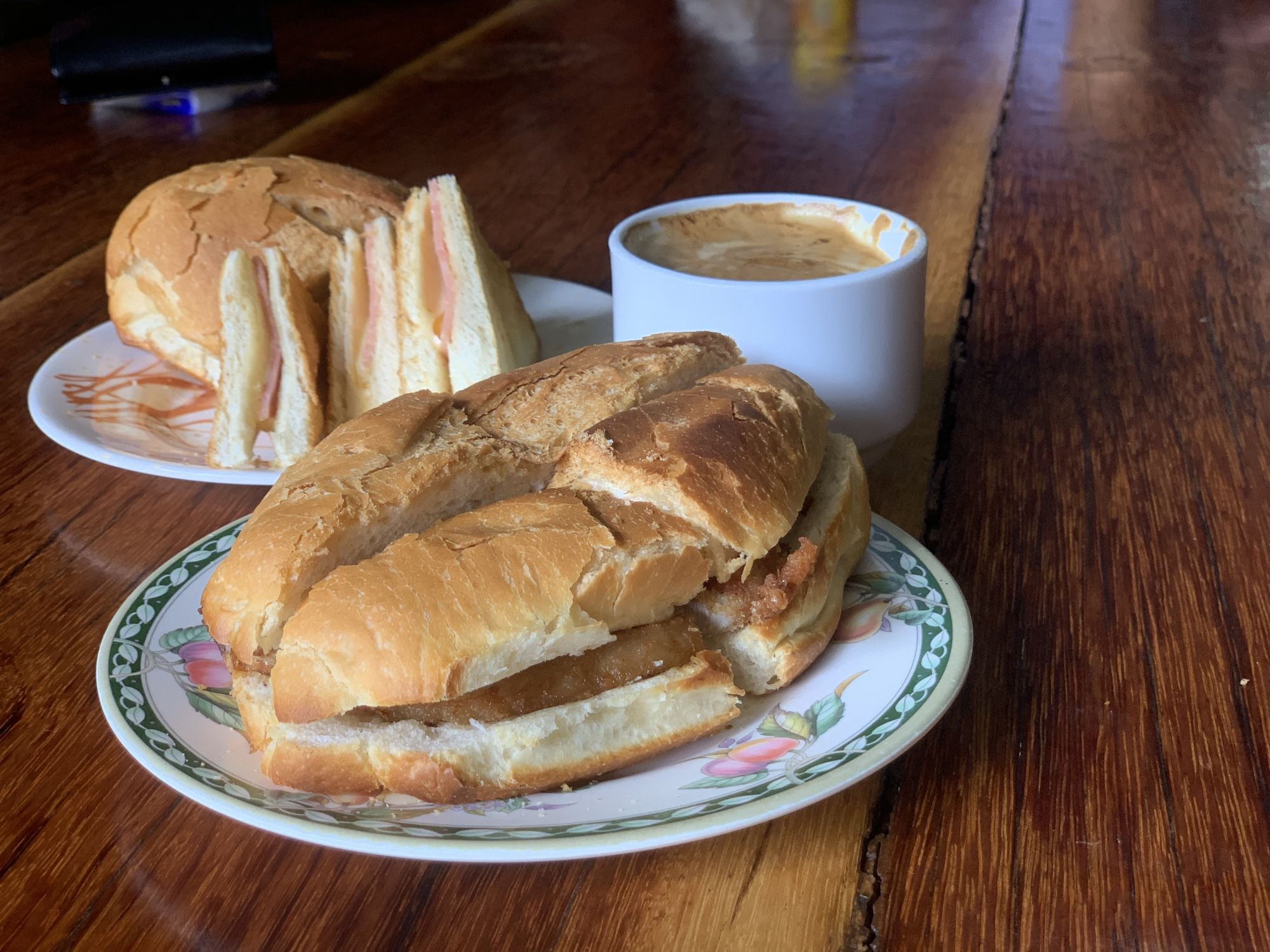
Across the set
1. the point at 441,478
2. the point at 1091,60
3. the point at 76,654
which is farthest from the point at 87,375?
the point at 1091,60

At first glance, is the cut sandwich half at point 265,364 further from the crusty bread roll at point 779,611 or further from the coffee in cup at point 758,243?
the crusty bread roll at point 779,611

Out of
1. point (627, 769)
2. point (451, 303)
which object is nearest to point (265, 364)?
point (451, 303)

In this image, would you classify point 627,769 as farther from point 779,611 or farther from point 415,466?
point 415,466

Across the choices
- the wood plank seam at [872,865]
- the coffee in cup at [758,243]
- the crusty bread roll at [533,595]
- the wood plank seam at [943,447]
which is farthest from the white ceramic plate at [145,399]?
the wood plank seam at [872,865]

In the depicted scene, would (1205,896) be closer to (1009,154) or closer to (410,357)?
(410,357)

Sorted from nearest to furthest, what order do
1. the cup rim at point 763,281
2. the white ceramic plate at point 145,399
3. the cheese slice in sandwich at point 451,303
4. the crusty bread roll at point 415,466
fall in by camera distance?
the crusty bread roll at point 415,466 < the cup rim at point 763,281 < the white ceramic plate at point 145,399 < the cheese slice in sandwich at point 451,303

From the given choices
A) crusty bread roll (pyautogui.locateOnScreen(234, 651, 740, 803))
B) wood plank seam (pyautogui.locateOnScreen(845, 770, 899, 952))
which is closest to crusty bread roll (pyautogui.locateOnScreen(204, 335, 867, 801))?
crusty bread roll (pyautogui.locateOnScreen(234, 651, 740, 803))

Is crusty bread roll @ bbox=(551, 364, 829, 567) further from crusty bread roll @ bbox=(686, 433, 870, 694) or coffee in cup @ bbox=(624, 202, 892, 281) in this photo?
coffee in cup @ bbox=(624, 202, 892, 281)
